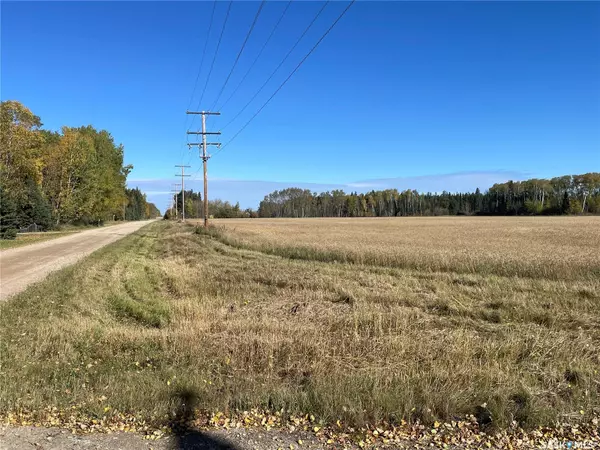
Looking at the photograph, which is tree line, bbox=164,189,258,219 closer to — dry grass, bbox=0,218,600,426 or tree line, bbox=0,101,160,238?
tree line, bbox=0,101,160,238

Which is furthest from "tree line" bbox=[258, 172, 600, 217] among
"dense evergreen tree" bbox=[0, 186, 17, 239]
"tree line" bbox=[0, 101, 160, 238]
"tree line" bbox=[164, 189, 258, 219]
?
"dense evergreen tree" bbox=[0, 186, 17, 239]

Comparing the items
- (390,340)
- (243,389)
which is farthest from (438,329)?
(243,389)

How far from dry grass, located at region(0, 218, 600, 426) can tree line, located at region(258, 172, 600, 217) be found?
144 metres

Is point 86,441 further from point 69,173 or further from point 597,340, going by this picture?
point 69,173

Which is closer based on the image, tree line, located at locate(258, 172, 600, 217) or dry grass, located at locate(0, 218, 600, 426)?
dry grass, located at locate(0, 218, 600, 426)

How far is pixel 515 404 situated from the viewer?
451cm

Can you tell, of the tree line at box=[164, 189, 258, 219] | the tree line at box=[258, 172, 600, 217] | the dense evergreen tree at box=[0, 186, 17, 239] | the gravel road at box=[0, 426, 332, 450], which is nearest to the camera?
the gravel road at box=[0, 426, 332, 450]

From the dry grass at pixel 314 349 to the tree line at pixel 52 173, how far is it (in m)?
→ 31.2

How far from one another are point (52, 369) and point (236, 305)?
4.62 m

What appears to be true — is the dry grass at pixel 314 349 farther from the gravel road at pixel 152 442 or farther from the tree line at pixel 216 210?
the tree line at pixel 216 210

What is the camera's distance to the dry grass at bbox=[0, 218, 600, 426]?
14.7 feet

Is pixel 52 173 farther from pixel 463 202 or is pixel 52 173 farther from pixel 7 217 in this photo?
pixel 463 202

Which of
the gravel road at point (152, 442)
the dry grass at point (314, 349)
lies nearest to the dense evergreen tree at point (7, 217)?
the dry grass at point (314, 349)

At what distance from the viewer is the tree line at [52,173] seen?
1447 inches
